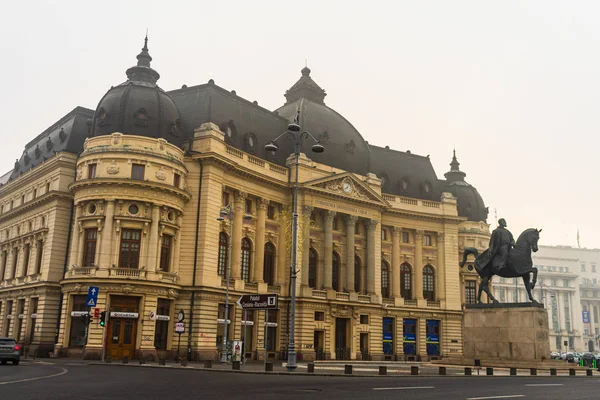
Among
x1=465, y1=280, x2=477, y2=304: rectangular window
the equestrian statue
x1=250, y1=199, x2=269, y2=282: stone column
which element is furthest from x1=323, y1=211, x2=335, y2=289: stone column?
the equestrian statue

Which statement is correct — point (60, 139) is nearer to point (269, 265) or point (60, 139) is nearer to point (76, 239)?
point (76, 239)

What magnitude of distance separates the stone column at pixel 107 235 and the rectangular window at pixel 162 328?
216 inches

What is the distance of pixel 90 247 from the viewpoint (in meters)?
50.0

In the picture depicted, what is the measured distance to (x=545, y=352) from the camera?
37031 millimetres

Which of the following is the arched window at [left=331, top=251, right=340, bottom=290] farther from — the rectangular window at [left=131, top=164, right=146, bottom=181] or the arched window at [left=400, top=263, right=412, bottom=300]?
the rectangular window at [left=131, top=164, right=146, bottom=181]

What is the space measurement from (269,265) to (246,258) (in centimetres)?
332

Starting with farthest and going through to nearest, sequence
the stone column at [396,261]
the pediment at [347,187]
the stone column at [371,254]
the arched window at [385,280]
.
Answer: the arched window at [385,280] → the stone column at [396,261] → the stone column at [371,254] → the pediment at [347,187]

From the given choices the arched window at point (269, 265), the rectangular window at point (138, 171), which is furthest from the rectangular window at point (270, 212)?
the rectangular window at point (138, 171)

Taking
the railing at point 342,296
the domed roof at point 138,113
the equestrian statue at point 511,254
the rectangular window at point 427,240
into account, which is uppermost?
the domed roof at point 138,113

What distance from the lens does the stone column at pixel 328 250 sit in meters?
63.6

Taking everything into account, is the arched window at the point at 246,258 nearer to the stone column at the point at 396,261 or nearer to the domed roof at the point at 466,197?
the stone column at the point at 396,261

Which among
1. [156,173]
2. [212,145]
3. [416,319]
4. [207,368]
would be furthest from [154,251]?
[416,319]

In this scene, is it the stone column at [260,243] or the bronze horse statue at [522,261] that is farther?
the stone column at [260,243]

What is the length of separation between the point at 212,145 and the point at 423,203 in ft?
105
